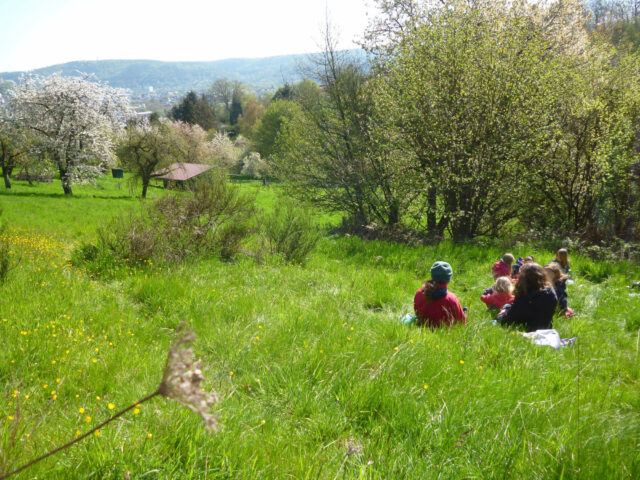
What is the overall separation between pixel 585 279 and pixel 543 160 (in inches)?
165

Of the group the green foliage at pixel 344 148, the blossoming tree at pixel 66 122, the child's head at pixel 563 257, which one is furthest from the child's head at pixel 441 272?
the blossoming tree at pixel 66 122

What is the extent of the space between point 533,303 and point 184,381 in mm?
5040

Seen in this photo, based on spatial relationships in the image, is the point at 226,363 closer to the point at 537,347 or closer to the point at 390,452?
the point at 390,452

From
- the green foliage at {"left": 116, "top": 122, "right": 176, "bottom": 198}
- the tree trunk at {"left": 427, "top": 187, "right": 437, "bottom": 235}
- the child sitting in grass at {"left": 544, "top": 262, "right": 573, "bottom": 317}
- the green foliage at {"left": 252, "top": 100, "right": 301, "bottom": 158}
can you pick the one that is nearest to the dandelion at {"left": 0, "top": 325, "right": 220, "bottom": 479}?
the child sitting in grass at {"left": 544, "top": 262, "right": 573, "bottom": 317}

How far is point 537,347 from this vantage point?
152 inches

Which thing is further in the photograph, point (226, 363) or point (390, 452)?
point (226, 363)

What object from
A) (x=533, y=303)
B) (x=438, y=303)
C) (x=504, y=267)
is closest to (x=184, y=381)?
(x=438, y=303)

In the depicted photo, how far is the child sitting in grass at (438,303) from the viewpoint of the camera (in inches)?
185

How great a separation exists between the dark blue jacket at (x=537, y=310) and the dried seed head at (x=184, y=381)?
194 inches

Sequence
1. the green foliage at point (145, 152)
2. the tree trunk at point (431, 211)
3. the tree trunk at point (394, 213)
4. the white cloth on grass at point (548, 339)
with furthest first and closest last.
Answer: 1. the green foliage at point (145, 152)
2. the tree trunk at point (394, 213)
3. the tree trunk at point (431, 211)
4. the white cloth on grass at point (548, 339)

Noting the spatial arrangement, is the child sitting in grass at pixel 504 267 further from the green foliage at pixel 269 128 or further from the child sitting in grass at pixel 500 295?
the green foliage at pixel 269 128

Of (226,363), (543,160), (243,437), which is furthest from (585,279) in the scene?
(243,437)

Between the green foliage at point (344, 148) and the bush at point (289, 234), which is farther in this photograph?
the green foliage at point (344, 148)

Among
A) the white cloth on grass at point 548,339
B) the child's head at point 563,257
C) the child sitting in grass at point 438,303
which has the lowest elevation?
the child's head at point 563,257
